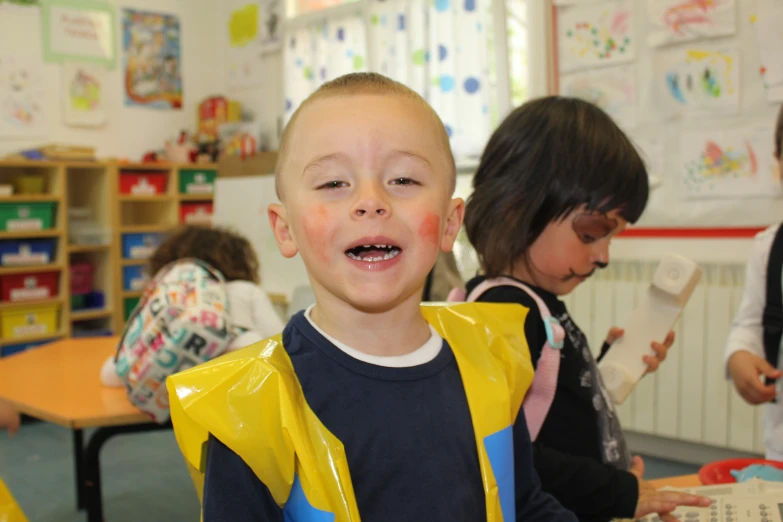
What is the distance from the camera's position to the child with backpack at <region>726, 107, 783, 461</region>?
4.86 feet

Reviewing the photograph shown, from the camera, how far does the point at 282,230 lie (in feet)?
2.72

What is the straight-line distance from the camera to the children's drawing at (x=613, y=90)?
296cm

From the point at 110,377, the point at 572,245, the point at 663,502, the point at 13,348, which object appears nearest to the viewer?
the point at 663,502

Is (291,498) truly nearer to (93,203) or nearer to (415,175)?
(415,175)

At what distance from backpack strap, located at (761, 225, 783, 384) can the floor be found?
1421mm

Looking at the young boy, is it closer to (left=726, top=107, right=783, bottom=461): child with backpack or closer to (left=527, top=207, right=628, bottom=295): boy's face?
(left=527, top=207, right=628, bottom=295): boy's face

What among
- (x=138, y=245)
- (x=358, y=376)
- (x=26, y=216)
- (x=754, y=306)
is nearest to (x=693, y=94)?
(x=754, y=306)

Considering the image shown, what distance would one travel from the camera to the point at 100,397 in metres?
1.98

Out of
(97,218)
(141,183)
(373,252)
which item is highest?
(141,183)

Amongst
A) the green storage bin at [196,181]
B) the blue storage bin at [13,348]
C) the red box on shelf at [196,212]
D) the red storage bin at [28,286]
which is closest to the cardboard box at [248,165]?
the green storage bin at [196,181]

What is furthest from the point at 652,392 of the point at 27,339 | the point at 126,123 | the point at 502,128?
the point at 126,123

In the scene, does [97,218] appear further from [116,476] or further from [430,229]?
[430,229]

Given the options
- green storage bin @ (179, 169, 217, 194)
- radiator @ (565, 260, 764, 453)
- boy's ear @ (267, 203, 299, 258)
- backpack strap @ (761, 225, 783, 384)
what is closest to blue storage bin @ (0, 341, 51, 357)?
green storage bin @ (179, 169, 217, 194)

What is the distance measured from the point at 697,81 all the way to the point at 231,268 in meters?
1.95
